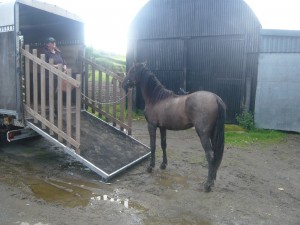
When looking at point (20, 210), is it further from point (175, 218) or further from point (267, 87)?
point (267, 87)

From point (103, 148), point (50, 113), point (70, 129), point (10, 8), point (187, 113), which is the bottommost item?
point (103, 148)

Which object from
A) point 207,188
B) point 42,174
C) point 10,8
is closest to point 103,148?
point 42,174

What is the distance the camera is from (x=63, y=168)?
6250 mm

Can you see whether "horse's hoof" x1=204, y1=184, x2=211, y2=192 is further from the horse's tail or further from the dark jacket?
the dark jacket

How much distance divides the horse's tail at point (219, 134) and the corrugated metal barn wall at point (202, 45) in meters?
6.04

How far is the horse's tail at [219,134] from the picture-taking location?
16.8 feet

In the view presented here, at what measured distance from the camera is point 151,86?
6.33 m

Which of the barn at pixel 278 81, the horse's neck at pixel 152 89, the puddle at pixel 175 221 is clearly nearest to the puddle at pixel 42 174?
the puddle at pixel 175 221

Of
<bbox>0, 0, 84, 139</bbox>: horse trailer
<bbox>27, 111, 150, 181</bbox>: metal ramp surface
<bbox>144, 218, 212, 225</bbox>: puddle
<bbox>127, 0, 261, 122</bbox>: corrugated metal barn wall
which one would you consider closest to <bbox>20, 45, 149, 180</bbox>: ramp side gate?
<bbox>27, 111, 150, 181</bbox>: metal ramp surface

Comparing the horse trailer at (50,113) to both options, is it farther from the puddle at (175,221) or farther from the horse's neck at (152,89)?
the puddle at (175,221)

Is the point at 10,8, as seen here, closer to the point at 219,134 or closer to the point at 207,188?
the point at 219,134

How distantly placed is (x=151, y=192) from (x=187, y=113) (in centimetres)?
155

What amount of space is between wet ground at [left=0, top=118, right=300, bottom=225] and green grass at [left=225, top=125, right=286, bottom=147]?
1294mm

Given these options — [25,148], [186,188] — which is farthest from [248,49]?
[25,148]
